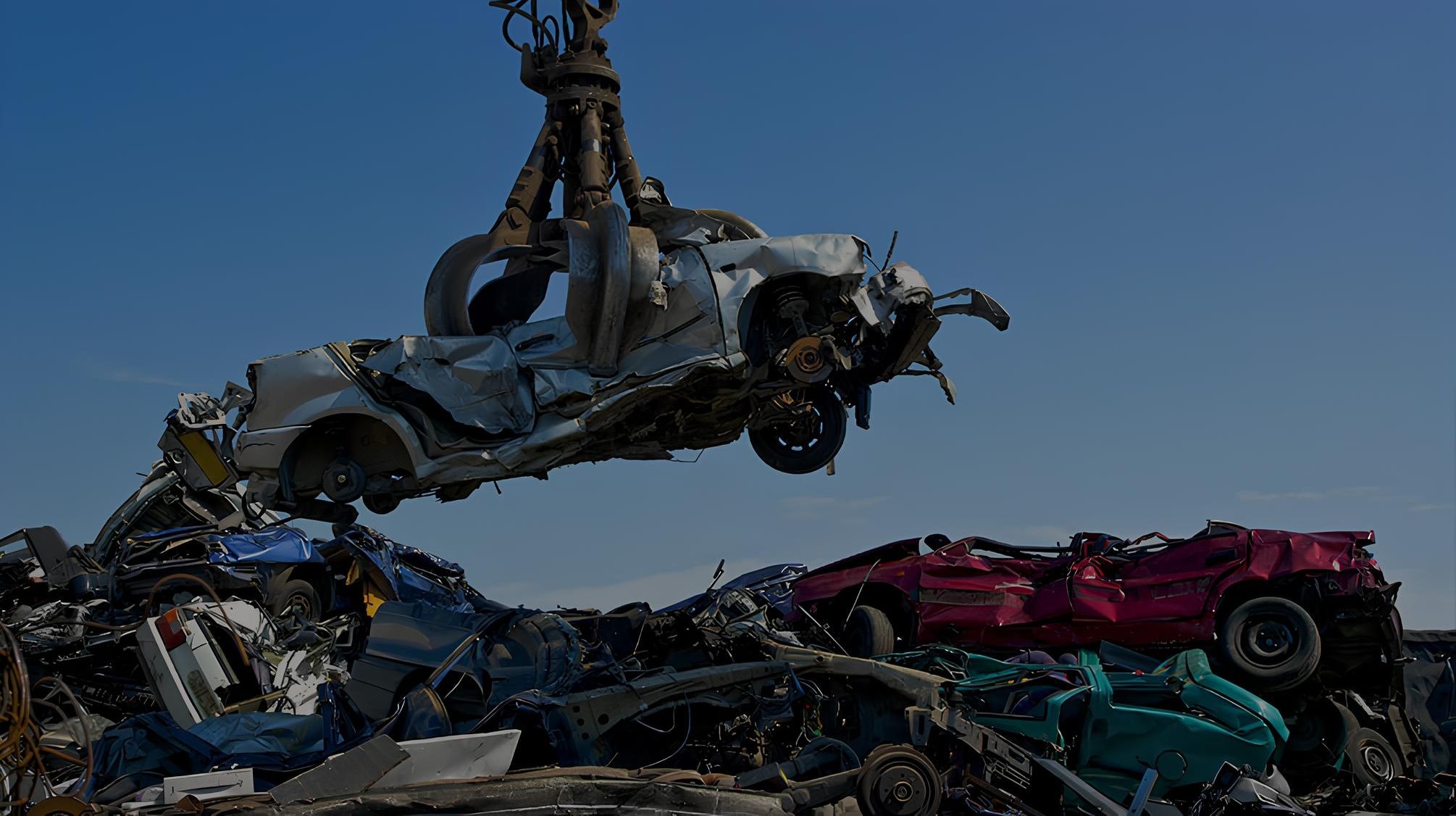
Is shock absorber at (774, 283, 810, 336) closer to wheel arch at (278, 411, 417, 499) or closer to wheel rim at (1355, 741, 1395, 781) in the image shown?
wheel arch at (278, 411, 417, 499)

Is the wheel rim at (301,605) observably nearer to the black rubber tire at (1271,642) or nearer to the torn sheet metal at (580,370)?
the torn sheet metal at (580,370)

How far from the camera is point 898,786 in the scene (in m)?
8.43

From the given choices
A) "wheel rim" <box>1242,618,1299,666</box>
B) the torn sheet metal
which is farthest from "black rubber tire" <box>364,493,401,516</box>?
"wheel rim" <box>1242,618,1299,666</box>

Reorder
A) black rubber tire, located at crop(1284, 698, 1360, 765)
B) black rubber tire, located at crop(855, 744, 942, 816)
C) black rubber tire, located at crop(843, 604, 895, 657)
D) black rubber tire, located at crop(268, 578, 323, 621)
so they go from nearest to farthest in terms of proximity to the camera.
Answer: black rubber tire, located at crop(855, 744, 942, 816), black rubber tire, located at crop(1284, 698, 1360, 765), black rubber tire, located at crop(843, 604, 895, 657), black rubber tire, located at crop(268, 578, 323, 621)

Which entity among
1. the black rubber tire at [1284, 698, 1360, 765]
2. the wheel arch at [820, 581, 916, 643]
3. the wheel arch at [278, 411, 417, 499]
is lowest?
the black rubber tire at [1284, 698, 1360, 765]

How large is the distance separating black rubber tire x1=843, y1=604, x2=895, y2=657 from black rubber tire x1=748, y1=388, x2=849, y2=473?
1679mm

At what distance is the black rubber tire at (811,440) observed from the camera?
13391 millimetres

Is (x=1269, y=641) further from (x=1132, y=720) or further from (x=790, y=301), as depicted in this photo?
(x=790, y=301)

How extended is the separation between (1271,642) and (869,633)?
3378 mm

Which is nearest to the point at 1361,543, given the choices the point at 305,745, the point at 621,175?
the point at 621,175

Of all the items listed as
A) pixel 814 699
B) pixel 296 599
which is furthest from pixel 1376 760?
pixel 296 599

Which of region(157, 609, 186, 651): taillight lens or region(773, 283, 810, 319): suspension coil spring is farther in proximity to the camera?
region(157, 609, 186, 651): taillight lens

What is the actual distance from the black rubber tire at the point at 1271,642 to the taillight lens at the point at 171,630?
9.15 m

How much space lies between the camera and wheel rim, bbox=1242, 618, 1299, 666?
11086 millimetres
